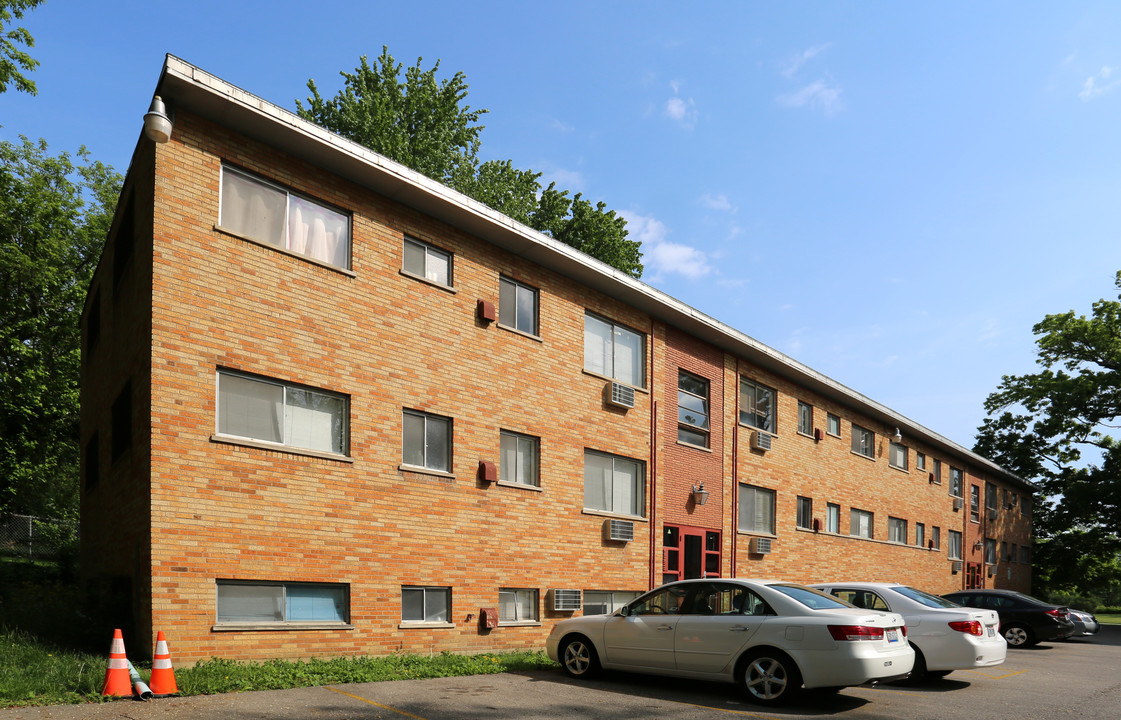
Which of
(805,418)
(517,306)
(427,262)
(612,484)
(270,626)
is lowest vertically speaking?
(270,626)

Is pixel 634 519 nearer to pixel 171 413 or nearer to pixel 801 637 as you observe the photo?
pixel 801 637

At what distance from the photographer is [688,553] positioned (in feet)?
67.4

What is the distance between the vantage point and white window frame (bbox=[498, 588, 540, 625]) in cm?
1549

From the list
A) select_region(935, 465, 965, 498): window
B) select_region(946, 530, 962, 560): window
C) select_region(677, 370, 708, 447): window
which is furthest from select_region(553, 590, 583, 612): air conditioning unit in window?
select_region(935, 465, 965, 498): window

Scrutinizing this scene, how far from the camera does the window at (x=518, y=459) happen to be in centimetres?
1587

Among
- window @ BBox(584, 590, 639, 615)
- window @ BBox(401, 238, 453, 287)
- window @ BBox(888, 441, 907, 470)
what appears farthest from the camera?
window @ BBox(888, 441, 907, 470)

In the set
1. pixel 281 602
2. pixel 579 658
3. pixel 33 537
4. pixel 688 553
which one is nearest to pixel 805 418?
pixel 688 553

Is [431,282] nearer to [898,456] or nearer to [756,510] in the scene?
[756,510]

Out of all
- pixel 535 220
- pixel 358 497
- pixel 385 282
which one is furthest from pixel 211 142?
pixel 535 220

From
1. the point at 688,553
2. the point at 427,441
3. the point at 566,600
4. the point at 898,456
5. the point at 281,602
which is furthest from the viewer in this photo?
the point at 898,456

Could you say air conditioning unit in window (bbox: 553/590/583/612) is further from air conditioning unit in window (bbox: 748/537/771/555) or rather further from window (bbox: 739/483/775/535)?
air conditioning unit in window (bbox: 748/537/771/555)

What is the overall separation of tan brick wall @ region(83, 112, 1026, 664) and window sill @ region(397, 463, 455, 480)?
5 cm

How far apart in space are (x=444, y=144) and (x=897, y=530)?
23163 millimetres

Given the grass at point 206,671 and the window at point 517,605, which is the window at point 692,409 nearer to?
the window at point 517,605
